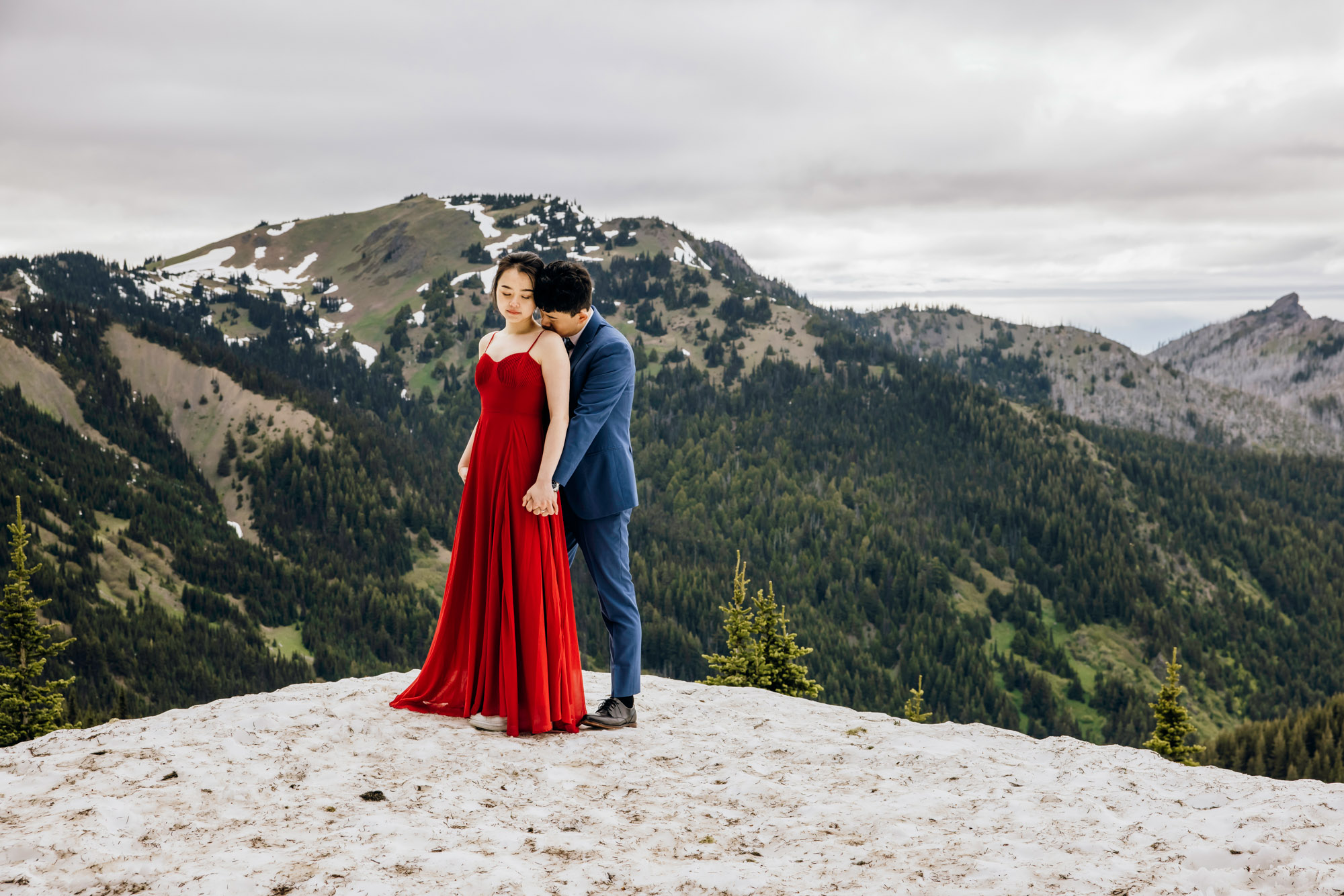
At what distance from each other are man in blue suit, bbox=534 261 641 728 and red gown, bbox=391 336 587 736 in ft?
0.98

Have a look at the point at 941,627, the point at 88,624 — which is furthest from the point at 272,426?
the point at 941,627

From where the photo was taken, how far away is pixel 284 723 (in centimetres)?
745

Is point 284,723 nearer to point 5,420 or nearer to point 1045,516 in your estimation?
point 5,420

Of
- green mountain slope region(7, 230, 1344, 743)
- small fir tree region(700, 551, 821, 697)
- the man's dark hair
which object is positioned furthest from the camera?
green mountain slope region(7, 230, 1344, 743)

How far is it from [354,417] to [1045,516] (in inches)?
6003

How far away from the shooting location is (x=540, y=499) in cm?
752

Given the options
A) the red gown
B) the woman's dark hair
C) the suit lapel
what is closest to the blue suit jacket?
the suit lapel

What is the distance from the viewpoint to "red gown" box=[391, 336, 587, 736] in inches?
304

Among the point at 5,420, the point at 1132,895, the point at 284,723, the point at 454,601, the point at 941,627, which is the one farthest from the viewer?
the point at 941,627

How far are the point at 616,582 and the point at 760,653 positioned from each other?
15.8 metres

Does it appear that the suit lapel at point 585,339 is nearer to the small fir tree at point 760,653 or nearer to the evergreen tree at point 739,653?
the evergreen tree at point 739,653

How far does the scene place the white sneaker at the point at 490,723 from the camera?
7.66 metres

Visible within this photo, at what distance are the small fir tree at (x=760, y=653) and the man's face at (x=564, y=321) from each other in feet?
49.8

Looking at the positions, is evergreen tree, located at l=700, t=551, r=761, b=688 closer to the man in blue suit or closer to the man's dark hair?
the man in blue suit
